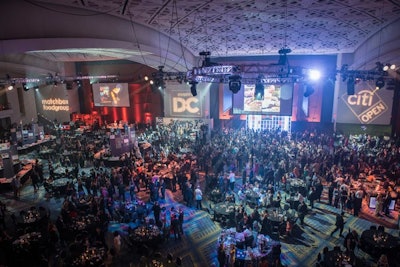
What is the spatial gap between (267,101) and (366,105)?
26.6 feet

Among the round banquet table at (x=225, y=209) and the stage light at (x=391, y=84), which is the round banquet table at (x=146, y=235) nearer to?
the round banquet table at (x=225, y=209)

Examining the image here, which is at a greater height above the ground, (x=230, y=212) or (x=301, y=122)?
(x=301, y=122)

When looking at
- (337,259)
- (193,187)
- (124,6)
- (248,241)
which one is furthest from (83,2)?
(337,259)

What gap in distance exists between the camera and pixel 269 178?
1414cm

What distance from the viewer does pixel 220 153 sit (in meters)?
17.2

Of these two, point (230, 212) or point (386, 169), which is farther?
point (386, 169)

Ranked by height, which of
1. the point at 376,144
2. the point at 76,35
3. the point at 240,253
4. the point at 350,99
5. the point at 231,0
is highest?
the point at 231,0

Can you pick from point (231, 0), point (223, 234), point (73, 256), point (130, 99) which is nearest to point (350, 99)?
point (231, 0)

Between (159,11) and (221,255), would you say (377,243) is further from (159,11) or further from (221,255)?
(159,11)

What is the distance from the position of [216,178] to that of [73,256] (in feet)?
24.9

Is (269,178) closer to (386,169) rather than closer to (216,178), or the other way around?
(216,178)

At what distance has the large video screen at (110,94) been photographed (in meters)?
29.5

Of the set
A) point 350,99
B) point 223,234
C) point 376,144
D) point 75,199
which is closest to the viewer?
point 223,234

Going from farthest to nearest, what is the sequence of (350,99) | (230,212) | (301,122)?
(301,122) < (350,99) < (230,212)
